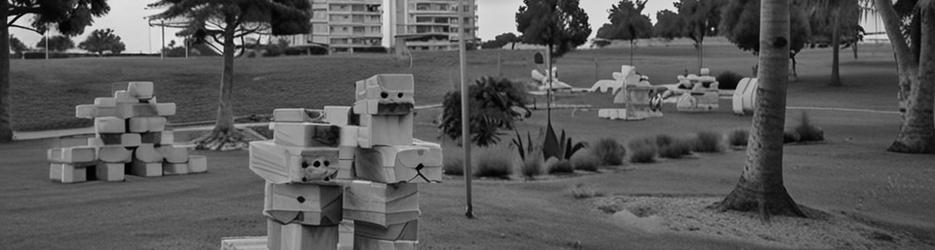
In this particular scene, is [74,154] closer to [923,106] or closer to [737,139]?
[737,139]

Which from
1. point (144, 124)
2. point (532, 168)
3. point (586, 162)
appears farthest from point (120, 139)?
point (586, 162)

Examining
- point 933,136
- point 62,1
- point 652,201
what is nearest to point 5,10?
point 62,1

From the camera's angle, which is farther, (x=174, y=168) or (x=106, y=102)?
(x=174, y=168)

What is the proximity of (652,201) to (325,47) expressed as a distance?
74850 mm

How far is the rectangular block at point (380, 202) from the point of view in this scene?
591cm

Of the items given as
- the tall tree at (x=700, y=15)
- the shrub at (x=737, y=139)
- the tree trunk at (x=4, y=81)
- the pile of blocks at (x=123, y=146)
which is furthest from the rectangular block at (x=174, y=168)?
the tall tree at (x=700, y=15)

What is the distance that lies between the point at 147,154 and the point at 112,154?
68 cm

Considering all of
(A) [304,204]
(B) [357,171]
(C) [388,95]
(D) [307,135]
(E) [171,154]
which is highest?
(C) [388,95]

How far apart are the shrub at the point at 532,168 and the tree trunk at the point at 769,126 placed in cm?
424

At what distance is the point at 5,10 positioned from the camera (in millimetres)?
→ 27656

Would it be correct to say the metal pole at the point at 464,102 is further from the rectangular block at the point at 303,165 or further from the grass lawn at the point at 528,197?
the rectangular block at the point at 303,165

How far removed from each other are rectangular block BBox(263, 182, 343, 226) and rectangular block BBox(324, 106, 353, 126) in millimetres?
502

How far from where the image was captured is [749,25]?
1896 inches

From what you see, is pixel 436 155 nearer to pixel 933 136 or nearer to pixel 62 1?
pixel 933 136
